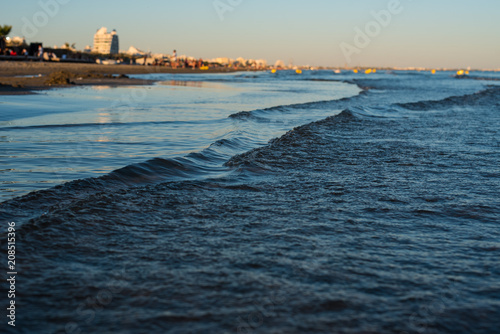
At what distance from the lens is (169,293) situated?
9.44 feet

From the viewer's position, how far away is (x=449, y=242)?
385 cm

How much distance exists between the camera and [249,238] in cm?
384

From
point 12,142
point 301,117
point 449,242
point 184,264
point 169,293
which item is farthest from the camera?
point 301,117

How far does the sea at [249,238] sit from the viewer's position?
8.75 ft

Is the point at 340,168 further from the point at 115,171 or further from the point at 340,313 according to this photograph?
the point at 340,313

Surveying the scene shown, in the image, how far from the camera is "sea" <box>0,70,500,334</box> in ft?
8.75

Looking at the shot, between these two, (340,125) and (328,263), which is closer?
(328,263)

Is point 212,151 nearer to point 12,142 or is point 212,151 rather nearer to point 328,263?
point 12,142

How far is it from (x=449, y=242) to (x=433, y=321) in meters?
1.41

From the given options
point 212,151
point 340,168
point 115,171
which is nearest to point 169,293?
point 115,171

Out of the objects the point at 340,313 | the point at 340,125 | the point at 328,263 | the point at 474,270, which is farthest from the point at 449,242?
the point at 340,125

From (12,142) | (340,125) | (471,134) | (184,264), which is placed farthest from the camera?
(340,125)

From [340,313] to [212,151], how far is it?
5.73 metres

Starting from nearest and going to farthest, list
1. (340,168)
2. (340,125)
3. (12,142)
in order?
(340,168) → (12,142) → (340,125)
